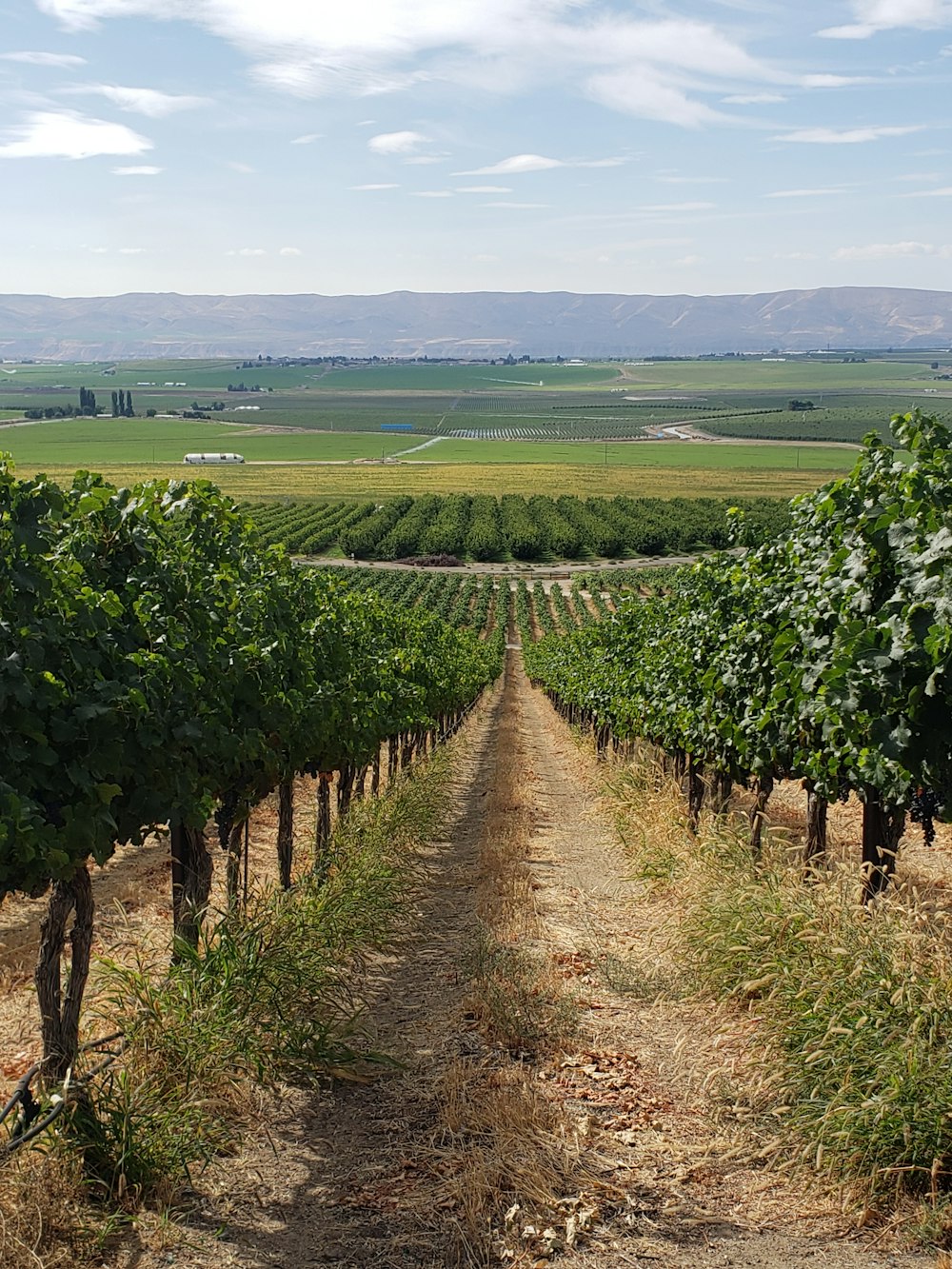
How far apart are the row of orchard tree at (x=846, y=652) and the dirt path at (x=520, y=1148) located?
2.21m

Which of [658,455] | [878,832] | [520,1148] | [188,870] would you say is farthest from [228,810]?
[658,455]

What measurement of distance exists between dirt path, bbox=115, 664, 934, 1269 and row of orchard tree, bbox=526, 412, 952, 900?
221cm

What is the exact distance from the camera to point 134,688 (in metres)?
7.13

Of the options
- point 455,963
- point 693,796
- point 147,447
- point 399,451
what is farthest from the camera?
point 399,451

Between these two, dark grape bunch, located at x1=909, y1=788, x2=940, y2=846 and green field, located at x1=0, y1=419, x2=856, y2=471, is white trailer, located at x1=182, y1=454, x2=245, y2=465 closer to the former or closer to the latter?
green field, located at x1=0, y1=419, x2=856, y2=471

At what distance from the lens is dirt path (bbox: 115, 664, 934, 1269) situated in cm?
576

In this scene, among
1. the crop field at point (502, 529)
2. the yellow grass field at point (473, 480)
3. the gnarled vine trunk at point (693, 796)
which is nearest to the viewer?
the gnarled vine trunk at point (693, 796)

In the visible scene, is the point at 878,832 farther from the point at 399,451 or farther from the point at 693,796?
the point at 399,451

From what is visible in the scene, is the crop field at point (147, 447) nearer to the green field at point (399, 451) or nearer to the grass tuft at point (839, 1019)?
the green field at point (399, 451)

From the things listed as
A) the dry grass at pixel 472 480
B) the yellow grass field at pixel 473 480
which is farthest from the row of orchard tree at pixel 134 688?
the dry grass at pixel 472 480

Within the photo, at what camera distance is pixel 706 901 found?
9.54 m

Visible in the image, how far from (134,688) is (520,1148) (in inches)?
136

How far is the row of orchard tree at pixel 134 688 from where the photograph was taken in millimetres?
6469

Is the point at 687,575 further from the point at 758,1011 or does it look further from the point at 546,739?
the point at 546,739
